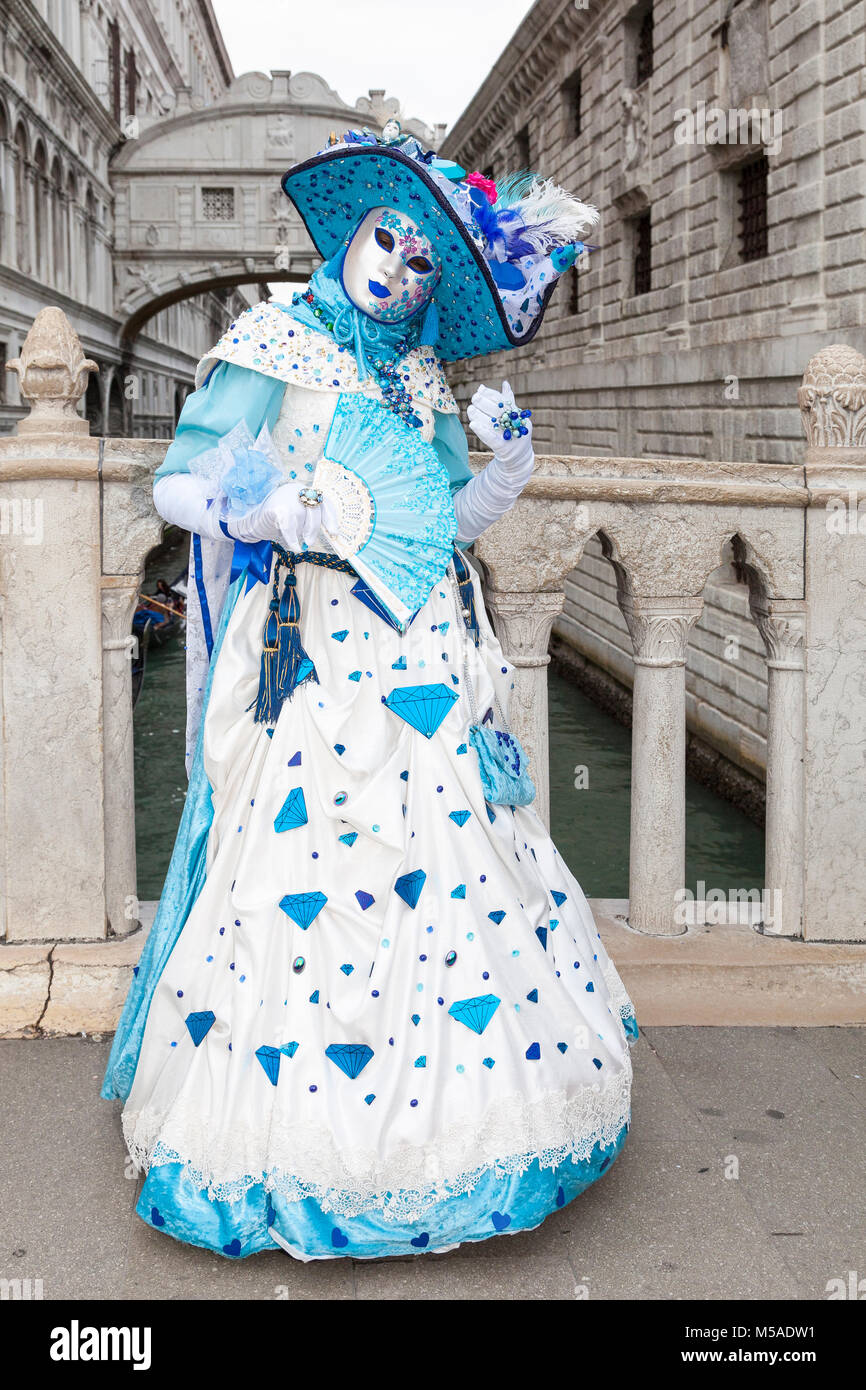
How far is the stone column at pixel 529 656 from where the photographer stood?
10.7 feet

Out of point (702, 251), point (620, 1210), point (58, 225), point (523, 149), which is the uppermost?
point (523, 149)

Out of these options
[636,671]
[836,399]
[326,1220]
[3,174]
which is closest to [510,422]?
[636,671]

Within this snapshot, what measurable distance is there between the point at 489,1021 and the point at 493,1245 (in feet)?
1.34

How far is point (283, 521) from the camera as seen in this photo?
7.11 feet

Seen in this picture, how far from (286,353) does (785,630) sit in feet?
5.24

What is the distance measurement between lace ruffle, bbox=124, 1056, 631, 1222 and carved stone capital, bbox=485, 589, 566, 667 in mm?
1353

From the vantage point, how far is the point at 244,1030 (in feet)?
7.23

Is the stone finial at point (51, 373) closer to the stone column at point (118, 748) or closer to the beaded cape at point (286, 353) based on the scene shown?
the stone column at point (118, 748)

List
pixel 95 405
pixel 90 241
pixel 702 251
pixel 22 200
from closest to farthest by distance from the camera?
pixel 702 251 → pixel 22 200 → pixel 90 241 → pixel 95 405

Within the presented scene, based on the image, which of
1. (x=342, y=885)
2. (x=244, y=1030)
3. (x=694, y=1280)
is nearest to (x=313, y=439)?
(x=342, y=885)

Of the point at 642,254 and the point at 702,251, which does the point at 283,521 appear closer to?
the point at 702,251

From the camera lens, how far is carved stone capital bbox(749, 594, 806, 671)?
3.33 metres

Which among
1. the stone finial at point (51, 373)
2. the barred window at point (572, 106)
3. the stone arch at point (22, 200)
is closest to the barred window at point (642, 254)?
the barred window at point (572, 106)

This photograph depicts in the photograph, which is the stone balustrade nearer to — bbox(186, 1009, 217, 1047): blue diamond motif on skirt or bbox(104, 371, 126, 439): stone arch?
bbox(186, 1009, 217, 1047): blue diamond motif on skirt
